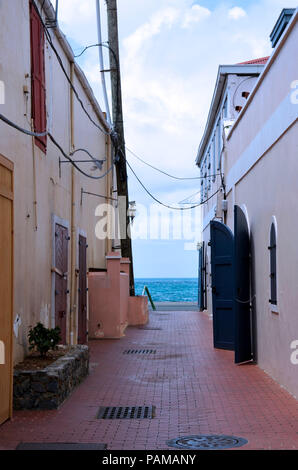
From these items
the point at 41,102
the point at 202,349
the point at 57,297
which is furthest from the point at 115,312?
the point at 41,102

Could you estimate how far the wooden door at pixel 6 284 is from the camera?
6941 millimetres

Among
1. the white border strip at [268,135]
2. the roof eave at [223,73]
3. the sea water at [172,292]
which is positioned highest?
the roof eave at [223,73]

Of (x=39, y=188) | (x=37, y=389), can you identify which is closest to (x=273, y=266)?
(x=39, y=188)

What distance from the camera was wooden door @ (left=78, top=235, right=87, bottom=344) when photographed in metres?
14.4

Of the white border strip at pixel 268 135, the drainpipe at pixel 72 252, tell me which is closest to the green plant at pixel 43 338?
the white border strip at pixel 268 135

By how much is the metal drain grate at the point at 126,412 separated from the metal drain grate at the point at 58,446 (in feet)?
4.14

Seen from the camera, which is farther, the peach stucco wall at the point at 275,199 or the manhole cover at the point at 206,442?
the peach stucco wall at the point at 275,199

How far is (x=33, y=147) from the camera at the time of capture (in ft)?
32.7

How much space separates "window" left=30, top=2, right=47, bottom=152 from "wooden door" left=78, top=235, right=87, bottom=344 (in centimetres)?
419

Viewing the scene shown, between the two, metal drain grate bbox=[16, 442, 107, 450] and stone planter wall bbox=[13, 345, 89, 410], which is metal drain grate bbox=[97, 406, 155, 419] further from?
metal drain grate bbox=[16, 442, 107, 450]

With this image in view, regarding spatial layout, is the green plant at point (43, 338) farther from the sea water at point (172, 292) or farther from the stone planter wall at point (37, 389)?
the sea water at point (172, 292)

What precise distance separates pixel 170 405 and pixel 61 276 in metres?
4.49
